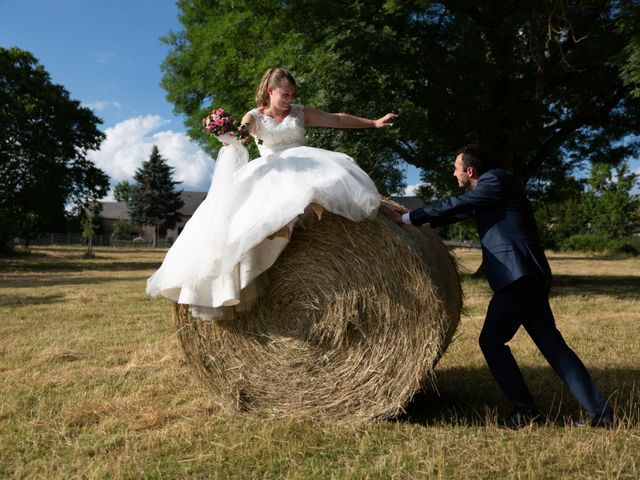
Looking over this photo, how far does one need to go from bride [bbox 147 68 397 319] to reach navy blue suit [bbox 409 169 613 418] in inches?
26.5

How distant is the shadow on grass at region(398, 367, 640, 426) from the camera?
410 centimetres

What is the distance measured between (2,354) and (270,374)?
3618mm

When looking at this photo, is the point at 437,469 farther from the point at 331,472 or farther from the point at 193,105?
the point at 193,105

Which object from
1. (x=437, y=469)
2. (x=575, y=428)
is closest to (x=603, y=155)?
(x=575, y=428)

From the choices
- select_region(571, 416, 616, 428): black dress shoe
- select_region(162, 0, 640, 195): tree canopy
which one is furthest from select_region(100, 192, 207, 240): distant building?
select_region(571, 416, 616, 428): black dress shoe

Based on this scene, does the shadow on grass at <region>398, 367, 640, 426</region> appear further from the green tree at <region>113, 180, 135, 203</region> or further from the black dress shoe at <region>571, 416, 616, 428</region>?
the green tree at <region>113, 180, 135, 203</region>

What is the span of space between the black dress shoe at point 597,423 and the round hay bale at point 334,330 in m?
1.01

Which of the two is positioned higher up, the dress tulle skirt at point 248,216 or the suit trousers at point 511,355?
the dress tulle skirt at point 248,216

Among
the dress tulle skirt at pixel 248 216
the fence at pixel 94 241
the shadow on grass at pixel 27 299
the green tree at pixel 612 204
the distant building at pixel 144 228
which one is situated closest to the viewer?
the dress tulle skirt at pixel 248 216

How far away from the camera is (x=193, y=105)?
19.3m

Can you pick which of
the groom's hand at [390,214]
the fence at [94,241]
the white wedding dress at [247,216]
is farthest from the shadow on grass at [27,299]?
the fence at [94,241]

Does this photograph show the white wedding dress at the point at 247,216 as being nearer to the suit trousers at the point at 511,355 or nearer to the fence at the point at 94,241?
the suit trousers at the point at 511,355

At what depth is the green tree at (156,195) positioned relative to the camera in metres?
61.3

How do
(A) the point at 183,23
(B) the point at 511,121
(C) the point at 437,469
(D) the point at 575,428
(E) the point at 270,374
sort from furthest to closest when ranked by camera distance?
(A) the point at 183,23, (B) the point at 511,121, (E) the point at 270,374, (D) the point at 575,428, (C) the point at 437,469
